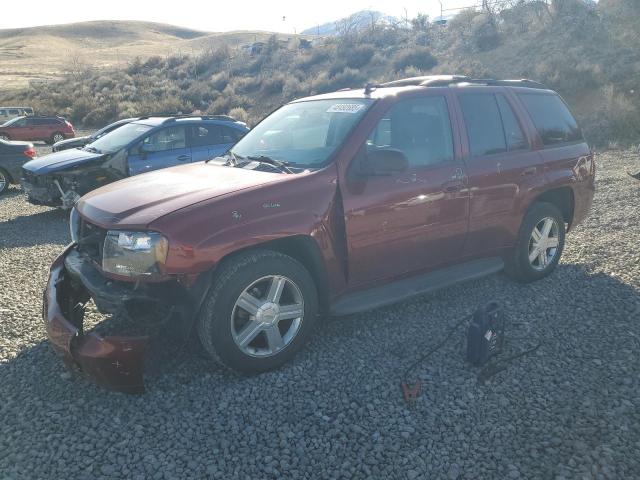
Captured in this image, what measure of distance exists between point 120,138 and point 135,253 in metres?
6.61

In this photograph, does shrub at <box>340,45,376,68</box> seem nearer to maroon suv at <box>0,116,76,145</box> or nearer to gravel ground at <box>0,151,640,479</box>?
maroon suv at <box>0,116,76,145</box>

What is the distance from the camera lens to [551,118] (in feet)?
17.3

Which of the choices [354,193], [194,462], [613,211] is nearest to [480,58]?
[613,211]

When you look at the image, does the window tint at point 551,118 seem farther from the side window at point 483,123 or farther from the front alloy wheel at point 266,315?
the front alloy wheel at point 266,315

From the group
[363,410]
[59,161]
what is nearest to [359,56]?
[59,161]

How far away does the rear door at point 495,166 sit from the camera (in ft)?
14.8

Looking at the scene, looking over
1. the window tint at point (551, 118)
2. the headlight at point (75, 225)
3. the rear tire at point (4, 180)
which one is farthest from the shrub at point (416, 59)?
the headlight at point (75, 225)

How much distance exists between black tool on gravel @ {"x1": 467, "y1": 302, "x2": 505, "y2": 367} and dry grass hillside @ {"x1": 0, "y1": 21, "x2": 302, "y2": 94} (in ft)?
164

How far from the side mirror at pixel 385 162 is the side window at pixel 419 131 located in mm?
322

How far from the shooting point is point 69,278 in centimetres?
390

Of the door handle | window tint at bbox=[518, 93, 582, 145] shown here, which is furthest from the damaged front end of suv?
window tint at bbox=[518, 93, 582, 145]

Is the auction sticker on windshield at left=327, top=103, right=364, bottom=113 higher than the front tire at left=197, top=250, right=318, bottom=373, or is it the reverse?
the auction sticker on windshield at left=327, top=103, right=364, bottom=113

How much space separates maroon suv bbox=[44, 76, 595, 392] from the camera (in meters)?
3.25

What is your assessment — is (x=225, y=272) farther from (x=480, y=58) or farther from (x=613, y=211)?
(x=480, y=58)
